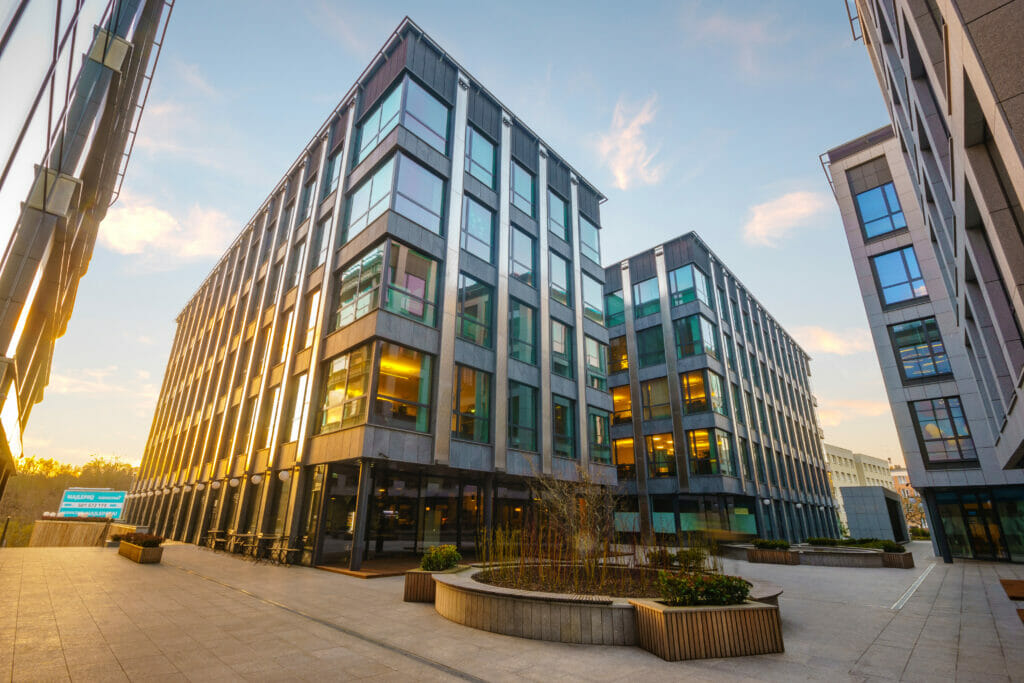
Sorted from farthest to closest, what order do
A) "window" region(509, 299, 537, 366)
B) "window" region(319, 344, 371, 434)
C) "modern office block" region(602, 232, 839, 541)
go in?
"modern office block" region(602, 232, 839, 541)
"window" region(509, 299, 537, 366)
"window" region(319, 344, 371, 434)

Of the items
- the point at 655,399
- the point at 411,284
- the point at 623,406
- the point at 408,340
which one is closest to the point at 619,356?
the point at 623,406

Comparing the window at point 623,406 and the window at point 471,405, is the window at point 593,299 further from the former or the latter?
the window at point 471,405

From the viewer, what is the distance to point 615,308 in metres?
36.8

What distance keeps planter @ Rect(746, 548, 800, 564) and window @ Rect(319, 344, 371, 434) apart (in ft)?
62.6

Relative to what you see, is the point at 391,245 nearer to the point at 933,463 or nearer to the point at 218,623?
the point at 218,623

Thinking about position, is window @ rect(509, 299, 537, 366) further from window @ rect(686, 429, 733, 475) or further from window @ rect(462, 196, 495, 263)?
window @ rect(686, 429, 733, 475)

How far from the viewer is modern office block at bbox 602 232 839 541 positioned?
96.3 feet

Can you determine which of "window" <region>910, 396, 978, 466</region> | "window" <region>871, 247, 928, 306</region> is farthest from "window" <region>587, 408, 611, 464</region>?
"window" <region>871, 247, 928, 306</region>

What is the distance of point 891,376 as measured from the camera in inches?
968

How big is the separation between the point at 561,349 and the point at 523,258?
518cm

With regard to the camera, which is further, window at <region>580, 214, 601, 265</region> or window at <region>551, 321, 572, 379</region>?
window at <region>580, 214, 601, 265</region>

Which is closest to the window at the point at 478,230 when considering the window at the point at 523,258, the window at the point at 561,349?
the window at the point at 523,258

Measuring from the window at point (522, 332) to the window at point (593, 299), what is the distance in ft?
15.7

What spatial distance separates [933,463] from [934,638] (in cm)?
2084
